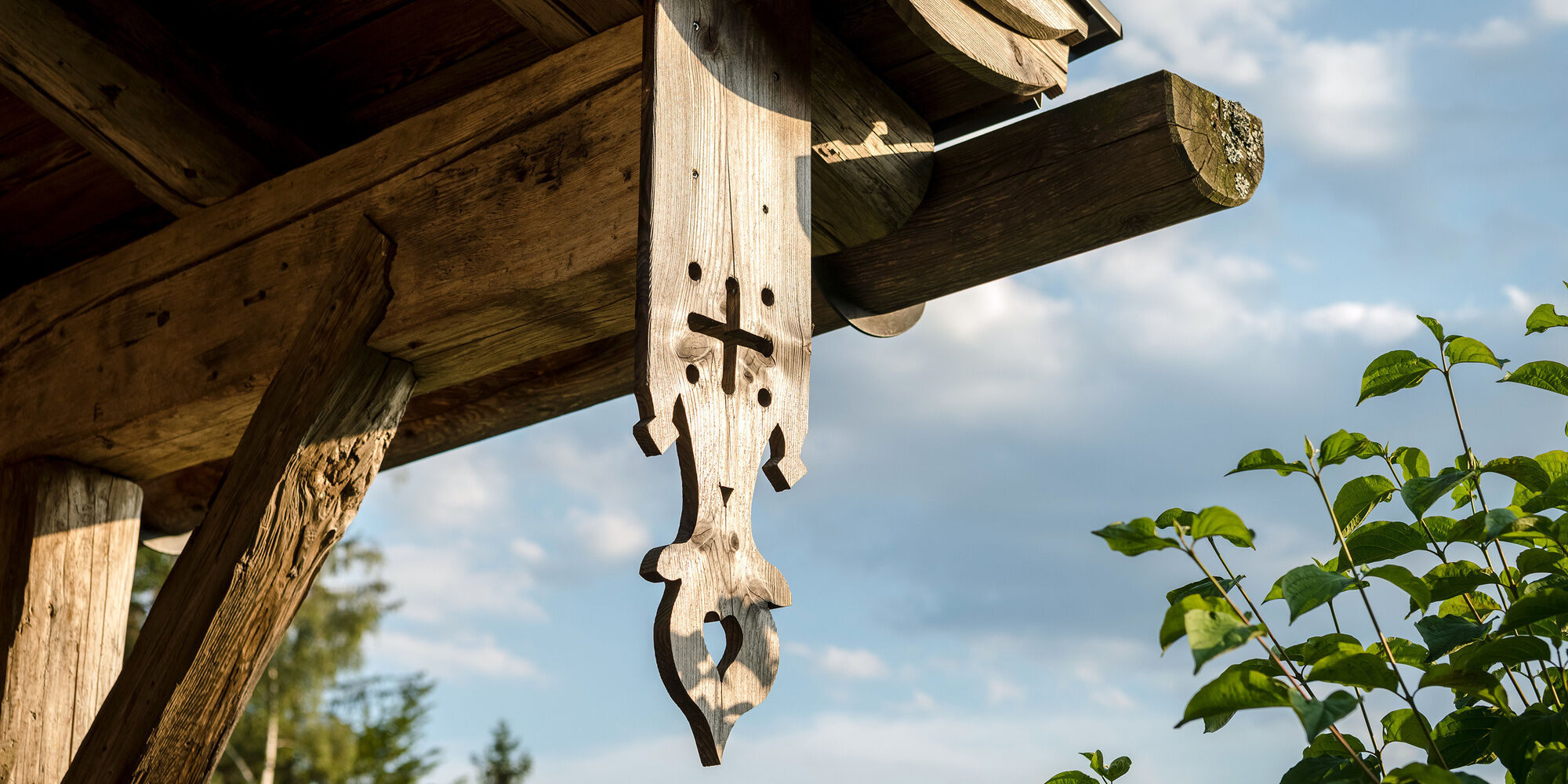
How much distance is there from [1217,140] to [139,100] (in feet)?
6.13

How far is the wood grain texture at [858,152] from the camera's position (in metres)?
1.89

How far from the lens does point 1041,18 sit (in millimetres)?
1929

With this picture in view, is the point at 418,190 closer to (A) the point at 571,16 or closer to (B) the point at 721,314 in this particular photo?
(A) the point at 571,16

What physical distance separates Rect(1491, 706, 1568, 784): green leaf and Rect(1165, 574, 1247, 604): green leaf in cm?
18

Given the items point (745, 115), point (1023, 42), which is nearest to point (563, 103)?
point (745, 115)

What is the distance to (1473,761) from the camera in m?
0.86

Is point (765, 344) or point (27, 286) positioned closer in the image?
point (765, 344)

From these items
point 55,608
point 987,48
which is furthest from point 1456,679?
point 55,608

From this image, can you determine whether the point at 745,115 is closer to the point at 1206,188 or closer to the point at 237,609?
the point at 1206,188

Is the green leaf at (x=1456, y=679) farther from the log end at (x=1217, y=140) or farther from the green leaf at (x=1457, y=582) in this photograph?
the log end at (x=1217, y=140)

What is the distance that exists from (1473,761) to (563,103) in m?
1.46

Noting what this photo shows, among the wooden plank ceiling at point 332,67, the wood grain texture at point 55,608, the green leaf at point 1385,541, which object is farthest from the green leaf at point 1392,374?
the wood grain texture at point 55,608

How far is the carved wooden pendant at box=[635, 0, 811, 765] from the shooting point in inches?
55.4

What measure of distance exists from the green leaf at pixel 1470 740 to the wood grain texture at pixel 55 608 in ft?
7.99
